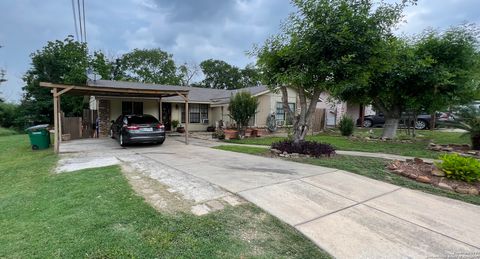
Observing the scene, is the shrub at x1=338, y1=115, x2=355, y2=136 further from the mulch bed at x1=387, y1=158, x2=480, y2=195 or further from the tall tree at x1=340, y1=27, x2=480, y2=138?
the mulch bed at x1=387, y1=158, x2=480, y2=195

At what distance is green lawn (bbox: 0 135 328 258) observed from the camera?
2617mm

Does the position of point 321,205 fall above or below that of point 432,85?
below

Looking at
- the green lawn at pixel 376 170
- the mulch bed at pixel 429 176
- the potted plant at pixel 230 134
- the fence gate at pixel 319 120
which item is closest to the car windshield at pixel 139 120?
the potted plant at pixel 230 134

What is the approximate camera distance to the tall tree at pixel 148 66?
113ft

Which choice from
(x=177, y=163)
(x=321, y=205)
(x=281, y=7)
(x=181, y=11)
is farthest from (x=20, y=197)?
(x=181, y=11)

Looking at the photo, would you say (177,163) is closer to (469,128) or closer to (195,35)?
(469,128)

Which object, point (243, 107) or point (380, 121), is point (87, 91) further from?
point (380, 121)

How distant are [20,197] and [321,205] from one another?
5.17 meters

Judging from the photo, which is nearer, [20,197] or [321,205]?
[321,205]

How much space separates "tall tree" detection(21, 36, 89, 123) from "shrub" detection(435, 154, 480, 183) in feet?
84.0

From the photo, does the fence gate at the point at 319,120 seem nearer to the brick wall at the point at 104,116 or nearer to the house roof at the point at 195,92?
the house roof at the point at 195,92

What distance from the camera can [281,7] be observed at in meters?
9.18

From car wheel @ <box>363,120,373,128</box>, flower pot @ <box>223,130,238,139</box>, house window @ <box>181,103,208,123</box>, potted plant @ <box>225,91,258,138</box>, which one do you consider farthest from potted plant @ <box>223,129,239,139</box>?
car wheel @ <box>363,120,373,128</box>

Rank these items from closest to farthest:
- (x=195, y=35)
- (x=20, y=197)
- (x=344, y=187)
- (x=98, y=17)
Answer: (x=20, y=197) → (x=344, y=187) → (x=98, y=17) → (x=195, y=35)
